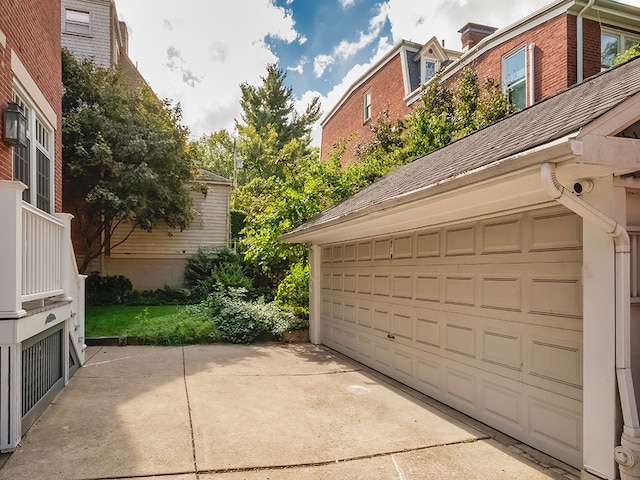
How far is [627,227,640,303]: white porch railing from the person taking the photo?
10.4ft

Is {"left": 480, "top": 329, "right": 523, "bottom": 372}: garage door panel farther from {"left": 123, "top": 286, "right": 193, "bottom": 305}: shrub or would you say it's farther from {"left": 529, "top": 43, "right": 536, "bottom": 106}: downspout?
{"left": 123, "top": 286, "right": 193, "bottom": 305}: shrub

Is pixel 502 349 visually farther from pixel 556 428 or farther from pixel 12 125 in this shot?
pixel 12 125

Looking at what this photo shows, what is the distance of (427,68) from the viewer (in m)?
15.1

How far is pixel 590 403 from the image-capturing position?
3.23 m

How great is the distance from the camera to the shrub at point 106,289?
13.9 m

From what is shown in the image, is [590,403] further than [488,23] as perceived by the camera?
No

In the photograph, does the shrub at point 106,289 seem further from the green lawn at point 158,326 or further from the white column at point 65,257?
the white column at point 65,257

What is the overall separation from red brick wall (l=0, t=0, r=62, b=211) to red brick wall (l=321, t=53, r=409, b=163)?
8361 mm

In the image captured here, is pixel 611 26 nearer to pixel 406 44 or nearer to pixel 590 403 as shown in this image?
pixel 406 44

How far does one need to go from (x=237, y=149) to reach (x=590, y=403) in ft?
96.5

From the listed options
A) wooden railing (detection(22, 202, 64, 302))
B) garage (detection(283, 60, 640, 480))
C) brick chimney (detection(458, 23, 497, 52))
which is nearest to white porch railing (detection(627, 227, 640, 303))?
garage (detection(283, 60, 640, 480))

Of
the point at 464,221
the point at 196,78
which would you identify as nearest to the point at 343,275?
the point at 464,221

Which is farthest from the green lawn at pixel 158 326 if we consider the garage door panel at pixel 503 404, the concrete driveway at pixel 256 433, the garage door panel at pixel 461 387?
the garage door panel at pixel 503 404

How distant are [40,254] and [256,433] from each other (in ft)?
10.2
